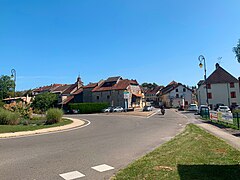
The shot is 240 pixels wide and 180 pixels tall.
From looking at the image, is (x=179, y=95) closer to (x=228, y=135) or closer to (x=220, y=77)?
(x=220, y=77)

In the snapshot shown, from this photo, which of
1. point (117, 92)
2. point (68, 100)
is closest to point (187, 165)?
point (117, 92)

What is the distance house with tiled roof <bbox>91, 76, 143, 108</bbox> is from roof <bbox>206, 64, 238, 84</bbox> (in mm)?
20323

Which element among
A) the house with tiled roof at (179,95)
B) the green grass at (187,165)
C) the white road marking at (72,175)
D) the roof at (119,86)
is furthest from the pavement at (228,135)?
the house with tiled roof at (179,95)

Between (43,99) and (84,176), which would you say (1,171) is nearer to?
(84,176)

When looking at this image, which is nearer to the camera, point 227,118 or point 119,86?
point 227,118

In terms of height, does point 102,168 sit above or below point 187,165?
below

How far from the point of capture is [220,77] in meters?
58.7

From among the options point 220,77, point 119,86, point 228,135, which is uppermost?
point 220,77

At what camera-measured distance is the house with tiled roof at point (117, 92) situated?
6172 centimetres

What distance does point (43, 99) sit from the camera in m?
48.5

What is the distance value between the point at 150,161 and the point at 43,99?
44.7m

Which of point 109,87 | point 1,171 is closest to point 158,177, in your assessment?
point 1,171

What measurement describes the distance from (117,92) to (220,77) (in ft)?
88.4

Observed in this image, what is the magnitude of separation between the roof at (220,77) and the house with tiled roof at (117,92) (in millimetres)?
20323
